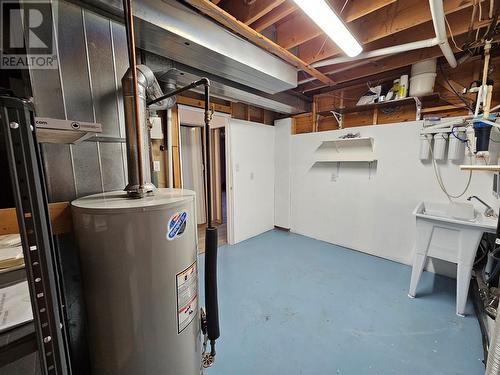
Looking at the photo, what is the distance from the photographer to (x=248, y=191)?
3695 mm

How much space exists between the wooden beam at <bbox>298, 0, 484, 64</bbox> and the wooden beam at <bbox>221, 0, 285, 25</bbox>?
0.87 m

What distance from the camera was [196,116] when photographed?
12.3 feet

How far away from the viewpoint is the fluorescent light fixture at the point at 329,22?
130 centimetres

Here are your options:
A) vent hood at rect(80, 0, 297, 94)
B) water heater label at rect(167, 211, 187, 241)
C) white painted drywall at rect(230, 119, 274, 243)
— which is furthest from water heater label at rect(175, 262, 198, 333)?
white painted drywall at rect(230, 119, 274, 243)

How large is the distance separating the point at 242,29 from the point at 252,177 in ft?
7.74

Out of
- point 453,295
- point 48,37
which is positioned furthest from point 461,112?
point 48,37

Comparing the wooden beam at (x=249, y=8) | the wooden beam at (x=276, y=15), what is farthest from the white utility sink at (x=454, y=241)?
the wooden beam at (x=249, y=8)

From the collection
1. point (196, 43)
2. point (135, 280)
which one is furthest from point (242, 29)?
point (135, 280)

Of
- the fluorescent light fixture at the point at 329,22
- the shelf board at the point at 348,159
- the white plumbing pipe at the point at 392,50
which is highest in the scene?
the white plumbing pipe at the point at 392,50

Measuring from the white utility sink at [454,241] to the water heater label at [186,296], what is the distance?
2161mm

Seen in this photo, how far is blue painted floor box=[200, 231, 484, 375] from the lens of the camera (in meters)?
1.45

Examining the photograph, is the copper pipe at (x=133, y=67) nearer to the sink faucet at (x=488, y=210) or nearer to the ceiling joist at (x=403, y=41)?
the ceiling joist at (x=403, y=41)

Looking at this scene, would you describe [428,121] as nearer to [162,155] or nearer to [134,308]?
[162,155]

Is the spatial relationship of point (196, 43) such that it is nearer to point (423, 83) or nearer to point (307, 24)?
point (307, 24)
